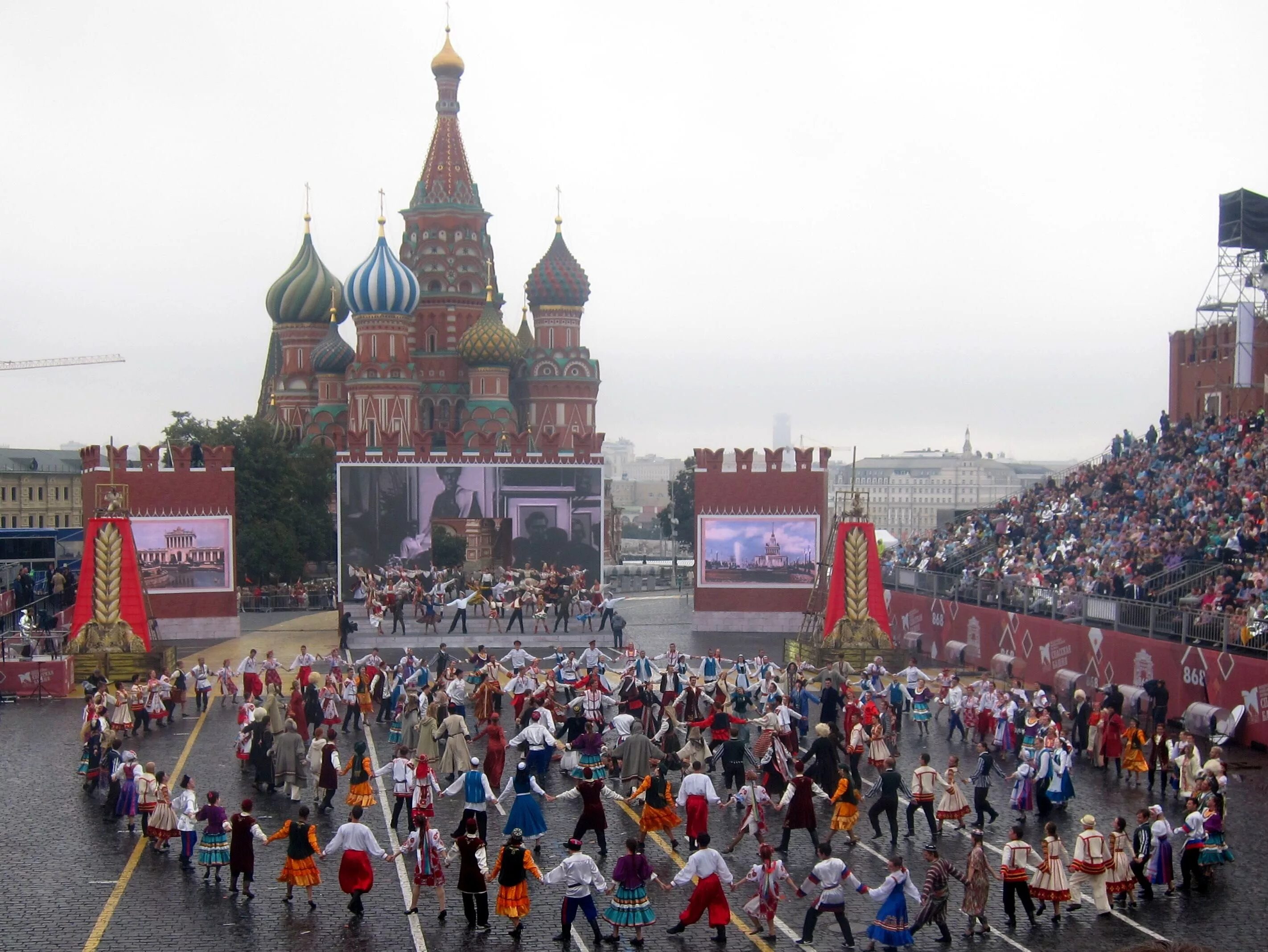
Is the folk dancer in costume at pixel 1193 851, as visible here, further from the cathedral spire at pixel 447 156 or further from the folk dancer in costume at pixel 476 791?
the cathedral spire at pixel 447 156

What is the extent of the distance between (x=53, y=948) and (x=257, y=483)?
146ft

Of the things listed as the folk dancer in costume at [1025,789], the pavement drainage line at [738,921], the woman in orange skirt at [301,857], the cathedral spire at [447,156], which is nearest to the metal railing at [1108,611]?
the folk dancer in costume at [1025,789]

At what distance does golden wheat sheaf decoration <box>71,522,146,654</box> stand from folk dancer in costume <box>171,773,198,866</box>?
17.8 m

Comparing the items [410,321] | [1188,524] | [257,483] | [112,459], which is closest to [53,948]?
[1188,524]

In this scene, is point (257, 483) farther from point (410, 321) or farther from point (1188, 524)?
point (1188, 524)

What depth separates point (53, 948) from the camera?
1448 centimetres

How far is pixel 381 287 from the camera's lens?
198 feet

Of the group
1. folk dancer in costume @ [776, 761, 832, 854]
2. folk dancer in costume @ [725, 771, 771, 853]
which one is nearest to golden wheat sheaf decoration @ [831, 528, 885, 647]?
folk dancer in costume @ [725, 771, 771, 853]

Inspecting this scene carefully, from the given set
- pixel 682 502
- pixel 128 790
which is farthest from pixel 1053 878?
pixel 682 502

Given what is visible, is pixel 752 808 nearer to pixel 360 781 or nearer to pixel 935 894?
pixel 935 894

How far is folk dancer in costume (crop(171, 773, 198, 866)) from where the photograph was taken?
17.4 meters

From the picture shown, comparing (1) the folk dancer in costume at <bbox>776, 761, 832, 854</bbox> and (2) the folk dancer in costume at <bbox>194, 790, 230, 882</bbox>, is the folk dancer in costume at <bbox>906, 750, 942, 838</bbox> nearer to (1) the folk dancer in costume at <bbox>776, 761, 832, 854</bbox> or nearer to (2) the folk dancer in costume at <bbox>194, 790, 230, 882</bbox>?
(1) the folk dancer in costume at <bbox>776, 761, 832, 854</bbox>

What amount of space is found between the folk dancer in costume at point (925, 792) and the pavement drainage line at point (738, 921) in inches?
121

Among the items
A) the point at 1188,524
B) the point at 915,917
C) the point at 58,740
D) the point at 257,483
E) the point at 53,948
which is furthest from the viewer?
the point at 257,483
